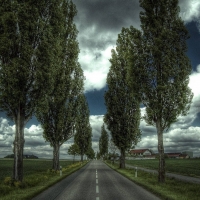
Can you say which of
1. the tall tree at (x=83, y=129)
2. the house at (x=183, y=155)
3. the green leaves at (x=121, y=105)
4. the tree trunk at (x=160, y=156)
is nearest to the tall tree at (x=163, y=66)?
the tree trunk at (x=160, y=156)

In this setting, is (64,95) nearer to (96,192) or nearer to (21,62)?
(21,62)

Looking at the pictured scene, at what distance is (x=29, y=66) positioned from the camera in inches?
621

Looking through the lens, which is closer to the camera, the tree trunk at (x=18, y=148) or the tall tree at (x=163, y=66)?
the tree trunk at (x=18, y=148)

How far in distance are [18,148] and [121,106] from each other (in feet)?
71.5

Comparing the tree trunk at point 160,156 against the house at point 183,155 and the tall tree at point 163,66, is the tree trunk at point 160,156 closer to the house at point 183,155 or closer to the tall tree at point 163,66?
the tall tree at point 163,66

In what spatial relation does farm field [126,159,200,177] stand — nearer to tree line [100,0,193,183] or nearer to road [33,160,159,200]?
tree line [100,0,193,183]

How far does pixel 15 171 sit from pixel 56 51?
28.9ft

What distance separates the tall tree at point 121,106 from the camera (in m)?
34.3

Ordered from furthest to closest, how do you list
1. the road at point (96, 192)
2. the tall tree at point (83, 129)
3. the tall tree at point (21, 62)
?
1. the tall tree at point (83, 129)
2. the tall tree at point (21, 62)
3. the road at point (96, 192)

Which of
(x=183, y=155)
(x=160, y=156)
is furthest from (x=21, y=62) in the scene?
(x=183, y=155)

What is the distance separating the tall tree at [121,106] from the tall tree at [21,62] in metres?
19.5

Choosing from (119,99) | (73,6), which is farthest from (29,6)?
(119,99)

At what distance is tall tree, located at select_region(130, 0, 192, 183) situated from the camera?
18.2 m

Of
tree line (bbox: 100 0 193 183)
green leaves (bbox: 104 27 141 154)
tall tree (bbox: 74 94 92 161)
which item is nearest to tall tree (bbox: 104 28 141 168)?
green leaves (bbox: 104 27 141 154)
